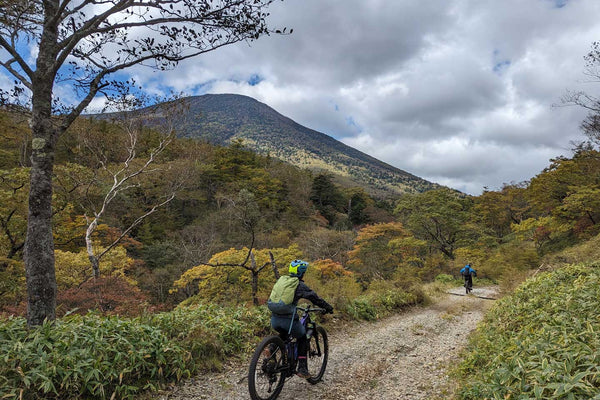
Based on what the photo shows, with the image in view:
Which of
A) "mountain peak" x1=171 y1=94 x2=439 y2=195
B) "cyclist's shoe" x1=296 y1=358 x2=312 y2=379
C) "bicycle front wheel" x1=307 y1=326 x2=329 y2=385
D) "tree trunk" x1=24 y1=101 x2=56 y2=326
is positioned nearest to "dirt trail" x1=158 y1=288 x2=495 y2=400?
"bicycle front wheel" x1=307 y1=326 x2=329 y2=385

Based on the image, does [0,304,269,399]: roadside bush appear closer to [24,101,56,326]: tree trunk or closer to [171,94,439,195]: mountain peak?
[24,101,56,326]: tree trunk

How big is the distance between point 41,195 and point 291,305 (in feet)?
10.8

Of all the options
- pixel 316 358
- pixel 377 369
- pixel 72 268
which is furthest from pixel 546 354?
pixel 72 268

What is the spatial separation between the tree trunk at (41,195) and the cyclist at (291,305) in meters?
2.71

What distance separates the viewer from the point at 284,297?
3.51 meters

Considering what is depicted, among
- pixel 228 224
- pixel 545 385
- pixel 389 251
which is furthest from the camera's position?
pixel 228 224

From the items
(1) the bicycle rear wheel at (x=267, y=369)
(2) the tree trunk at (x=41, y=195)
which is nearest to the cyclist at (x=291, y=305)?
(1) the bicycle rear wheel at (x=267, y=369)

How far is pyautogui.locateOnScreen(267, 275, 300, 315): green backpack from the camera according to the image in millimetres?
3498

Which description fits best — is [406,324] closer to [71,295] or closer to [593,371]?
[593,371]

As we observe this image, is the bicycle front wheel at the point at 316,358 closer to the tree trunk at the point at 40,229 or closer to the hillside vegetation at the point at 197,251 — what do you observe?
the hillside vegetation at the point at 197,251

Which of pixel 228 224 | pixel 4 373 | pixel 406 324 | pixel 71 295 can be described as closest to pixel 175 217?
pixel 228 224

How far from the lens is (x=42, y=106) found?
3.63m

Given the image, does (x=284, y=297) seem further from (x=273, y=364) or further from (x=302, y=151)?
(x=302, y=151)

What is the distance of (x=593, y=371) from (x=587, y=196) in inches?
837
